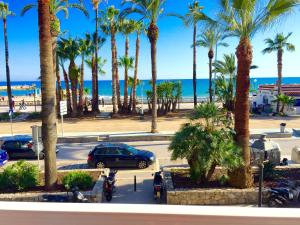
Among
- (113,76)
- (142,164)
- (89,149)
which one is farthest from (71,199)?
(113,76)

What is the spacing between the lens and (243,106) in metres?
10.9

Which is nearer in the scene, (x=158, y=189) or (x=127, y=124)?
(x=158, y=189)

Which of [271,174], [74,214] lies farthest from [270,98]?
[74,214]

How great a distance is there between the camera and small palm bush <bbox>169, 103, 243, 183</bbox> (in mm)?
10625

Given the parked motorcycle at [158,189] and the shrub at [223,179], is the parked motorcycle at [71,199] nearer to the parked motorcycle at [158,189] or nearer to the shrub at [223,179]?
the parked motorcycle at [158,189]

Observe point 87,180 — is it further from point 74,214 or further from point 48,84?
point 74,214

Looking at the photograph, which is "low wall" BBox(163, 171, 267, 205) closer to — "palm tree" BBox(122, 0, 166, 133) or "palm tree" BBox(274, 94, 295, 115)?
"palm tree" BBox(122, 0, 166, 133)

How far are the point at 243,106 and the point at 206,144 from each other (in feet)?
5.87

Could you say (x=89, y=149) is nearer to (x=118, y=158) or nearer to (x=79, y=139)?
(x=79, y=139)

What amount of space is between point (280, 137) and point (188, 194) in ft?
48.0

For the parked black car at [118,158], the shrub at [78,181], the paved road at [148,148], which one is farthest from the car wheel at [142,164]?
the shrub at [78,181]

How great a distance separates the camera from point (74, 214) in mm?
1789

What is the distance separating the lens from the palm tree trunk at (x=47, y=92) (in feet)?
34.0

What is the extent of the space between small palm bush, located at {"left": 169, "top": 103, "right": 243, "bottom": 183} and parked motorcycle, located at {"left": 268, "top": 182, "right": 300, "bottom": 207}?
140 centimetres
